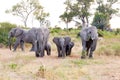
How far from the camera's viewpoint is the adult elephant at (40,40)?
48.9ft

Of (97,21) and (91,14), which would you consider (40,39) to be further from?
(91,14)

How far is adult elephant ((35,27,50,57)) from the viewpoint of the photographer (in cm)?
1489

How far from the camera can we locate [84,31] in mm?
14570

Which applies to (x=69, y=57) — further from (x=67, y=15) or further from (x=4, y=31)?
(x=67, y=15)

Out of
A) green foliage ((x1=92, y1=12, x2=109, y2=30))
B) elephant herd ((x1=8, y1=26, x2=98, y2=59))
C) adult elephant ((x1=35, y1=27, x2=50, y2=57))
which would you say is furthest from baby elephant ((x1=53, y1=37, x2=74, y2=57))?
green foliage ((x1=92, y1=12, x2=109, y2=30))

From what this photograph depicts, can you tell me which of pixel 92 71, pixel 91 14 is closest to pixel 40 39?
pixel 92 71

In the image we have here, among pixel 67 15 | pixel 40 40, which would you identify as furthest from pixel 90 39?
pixel 67 15

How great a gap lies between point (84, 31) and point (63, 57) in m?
1.25

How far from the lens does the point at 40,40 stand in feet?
48.9

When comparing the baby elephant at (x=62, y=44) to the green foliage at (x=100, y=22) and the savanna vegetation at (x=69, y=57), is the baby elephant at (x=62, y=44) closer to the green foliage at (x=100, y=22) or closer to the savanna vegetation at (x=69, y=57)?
the savanna vegetation at (x=69, y=57)

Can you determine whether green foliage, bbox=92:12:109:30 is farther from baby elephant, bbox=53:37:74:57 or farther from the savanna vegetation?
baby elephant, bbox=53:37:74:57

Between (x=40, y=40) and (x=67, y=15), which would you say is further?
(x=67, y=15)

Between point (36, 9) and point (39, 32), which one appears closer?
point (39, 32)

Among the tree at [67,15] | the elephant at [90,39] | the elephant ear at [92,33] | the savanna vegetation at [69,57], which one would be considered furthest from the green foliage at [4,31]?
the tree at [67,15]
